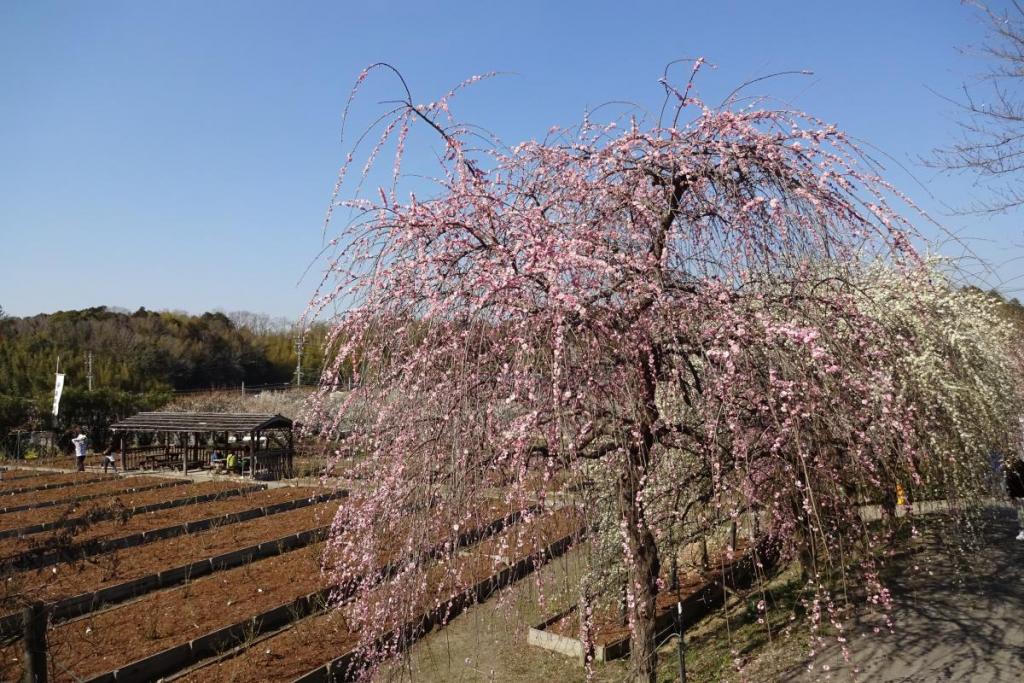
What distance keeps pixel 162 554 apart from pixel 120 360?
29.1 m

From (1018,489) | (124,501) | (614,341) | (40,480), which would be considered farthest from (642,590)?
(40,480)

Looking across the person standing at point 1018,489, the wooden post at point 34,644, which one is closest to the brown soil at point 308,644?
the wooden post at point 34,644

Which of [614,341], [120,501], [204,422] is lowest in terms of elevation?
[120,501]

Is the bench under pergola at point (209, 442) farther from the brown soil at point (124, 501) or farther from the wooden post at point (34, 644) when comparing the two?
the wooden post at point (34, 644)

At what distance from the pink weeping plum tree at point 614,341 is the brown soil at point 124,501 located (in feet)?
32.6

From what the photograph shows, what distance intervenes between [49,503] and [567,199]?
1556 centimetres

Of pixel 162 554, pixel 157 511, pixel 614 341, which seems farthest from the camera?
pixel 157 511

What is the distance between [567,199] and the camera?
3500mm

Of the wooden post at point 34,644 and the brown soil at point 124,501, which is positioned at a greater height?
the wooden post at point 34,644

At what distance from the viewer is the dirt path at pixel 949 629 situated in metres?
5.69

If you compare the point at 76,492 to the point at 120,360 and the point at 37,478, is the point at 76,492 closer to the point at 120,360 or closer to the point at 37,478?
the point at 37,478

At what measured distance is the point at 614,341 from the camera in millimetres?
3113

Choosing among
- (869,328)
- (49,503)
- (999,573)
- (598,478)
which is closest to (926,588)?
(999,573)

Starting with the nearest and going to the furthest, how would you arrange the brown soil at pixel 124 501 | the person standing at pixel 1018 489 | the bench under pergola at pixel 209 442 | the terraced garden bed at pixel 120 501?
the person standing at pixel 1018 489, the terraced garden bed at pixel 120 501, the brown soil at pixel 124 501, the bench under pergola at pixel 209 442
